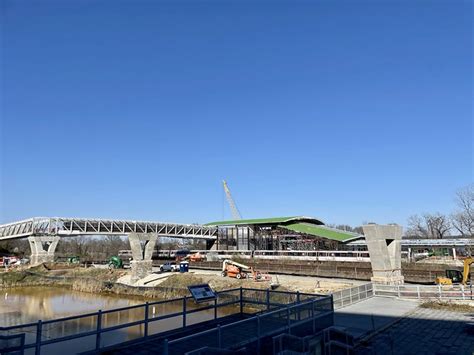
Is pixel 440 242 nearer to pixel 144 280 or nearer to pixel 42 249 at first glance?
pixel 144 280

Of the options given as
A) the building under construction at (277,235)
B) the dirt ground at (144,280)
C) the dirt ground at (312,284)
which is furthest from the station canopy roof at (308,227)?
the dirt ground at (312,284)

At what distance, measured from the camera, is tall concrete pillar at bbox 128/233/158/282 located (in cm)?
5041

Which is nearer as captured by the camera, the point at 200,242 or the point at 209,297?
the point at 209,297

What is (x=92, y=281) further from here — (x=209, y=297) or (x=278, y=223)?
(x=209, y=297)

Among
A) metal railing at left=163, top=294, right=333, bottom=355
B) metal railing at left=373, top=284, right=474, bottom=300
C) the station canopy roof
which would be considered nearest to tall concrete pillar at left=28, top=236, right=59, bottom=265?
the station canopy roof

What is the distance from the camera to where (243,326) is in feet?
35.2

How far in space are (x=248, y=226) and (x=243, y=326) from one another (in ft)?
207

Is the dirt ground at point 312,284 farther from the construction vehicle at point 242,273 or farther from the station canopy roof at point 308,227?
the station canopy roof at point 308,227

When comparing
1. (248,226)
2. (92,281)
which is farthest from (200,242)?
(92,281)

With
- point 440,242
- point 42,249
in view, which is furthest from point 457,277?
point 42,249

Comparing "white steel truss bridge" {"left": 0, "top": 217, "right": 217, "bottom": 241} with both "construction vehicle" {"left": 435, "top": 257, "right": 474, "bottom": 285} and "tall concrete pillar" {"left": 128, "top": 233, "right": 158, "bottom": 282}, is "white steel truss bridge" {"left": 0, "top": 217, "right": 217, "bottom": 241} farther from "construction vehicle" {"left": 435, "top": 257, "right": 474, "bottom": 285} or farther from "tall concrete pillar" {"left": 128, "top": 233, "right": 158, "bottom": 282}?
"construction vehicle" {"left": 435, "top": 257, "right": 474, "bottom": 285}

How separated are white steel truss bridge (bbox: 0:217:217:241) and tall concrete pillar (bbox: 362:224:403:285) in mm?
51115

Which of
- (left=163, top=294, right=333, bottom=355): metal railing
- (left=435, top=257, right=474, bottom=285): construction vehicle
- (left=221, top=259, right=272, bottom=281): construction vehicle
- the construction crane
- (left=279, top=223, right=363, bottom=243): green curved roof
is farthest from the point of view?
the construction crane

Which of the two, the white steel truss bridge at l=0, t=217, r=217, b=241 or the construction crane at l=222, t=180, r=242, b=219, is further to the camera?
the construction crane at l=222, t=180, r=242, b=219
